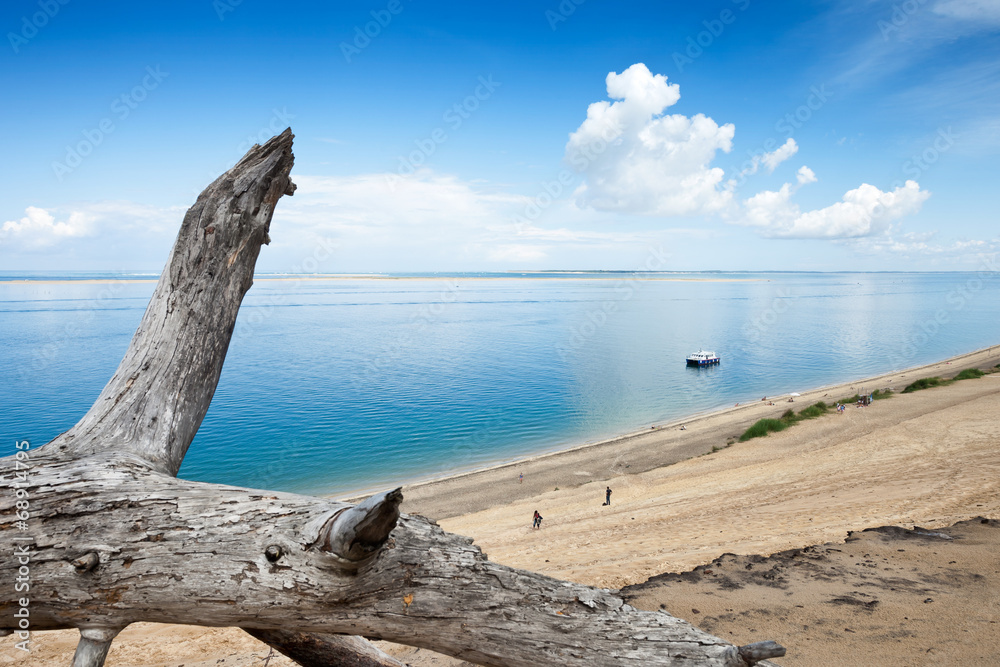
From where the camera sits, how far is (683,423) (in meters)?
35.8

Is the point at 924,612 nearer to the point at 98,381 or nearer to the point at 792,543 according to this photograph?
the point at 792,543

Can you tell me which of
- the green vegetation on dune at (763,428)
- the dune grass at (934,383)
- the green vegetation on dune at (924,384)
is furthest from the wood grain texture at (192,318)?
the green vegetation on dune at (924,384)

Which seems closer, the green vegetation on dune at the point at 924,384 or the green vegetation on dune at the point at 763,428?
the green vegetation on dune at the point at 763,428

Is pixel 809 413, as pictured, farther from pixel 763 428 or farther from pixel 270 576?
pixel 270 576

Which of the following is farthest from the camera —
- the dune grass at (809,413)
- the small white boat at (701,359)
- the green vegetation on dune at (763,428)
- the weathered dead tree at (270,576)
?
the small white boat at (701,359)

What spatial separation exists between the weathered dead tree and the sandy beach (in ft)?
14.8

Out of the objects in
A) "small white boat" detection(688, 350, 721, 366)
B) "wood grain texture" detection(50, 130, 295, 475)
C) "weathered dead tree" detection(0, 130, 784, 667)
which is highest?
"wood grain texture" detection(50, 130, 295, 475)

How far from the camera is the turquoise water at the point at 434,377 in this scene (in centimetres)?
3067

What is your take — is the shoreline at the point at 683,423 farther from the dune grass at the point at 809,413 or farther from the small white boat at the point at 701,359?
the small white boat at the point at 701,359

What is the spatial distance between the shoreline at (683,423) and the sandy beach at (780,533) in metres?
0.45

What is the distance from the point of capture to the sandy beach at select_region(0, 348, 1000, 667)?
674cm

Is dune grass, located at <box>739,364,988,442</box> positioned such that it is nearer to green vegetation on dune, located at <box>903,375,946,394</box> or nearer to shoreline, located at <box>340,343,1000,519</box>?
green vegetation on dune, located at <box>903,375,946,394</box>

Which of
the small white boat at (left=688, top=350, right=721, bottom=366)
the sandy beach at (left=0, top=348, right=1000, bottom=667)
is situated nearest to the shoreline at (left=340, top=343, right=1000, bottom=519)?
the sandy beach at (left=0, top=348, right=1000, bottom=667)

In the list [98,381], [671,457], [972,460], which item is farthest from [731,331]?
[98,381]
